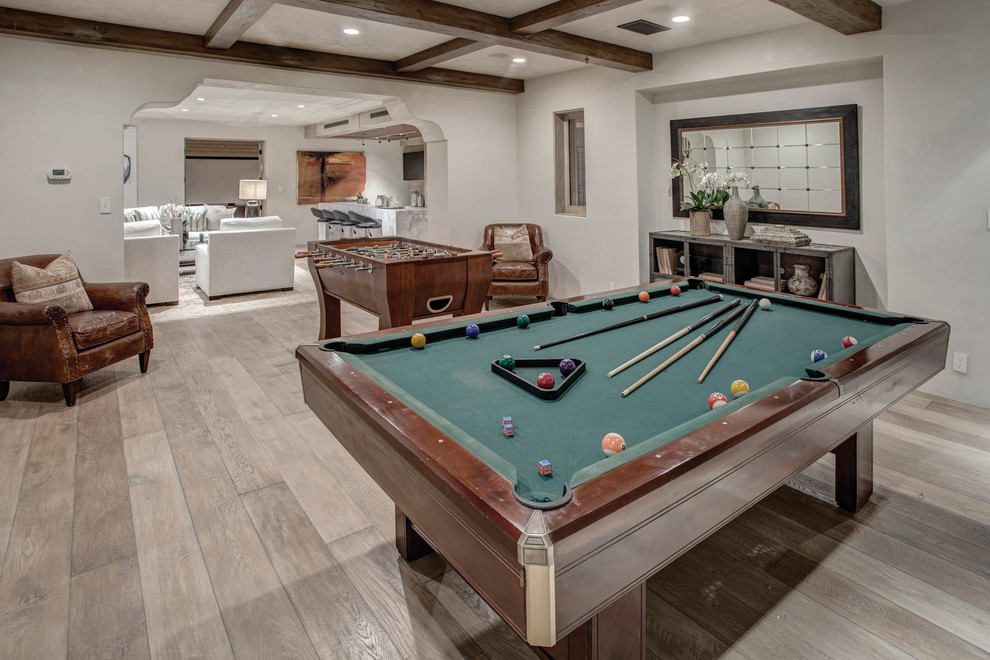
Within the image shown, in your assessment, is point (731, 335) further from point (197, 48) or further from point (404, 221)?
point (404, 221)

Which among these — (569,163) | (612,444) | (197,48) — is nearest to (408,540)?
(612,444)

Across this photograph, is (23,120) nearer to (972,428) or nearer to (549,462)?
(549,462)

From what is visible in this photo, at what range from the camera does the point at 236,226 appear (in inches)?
280

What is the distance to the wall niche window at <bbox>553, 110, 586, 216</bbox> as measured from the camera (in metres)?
6.40

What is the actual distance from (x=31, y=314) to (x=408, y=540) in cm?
285

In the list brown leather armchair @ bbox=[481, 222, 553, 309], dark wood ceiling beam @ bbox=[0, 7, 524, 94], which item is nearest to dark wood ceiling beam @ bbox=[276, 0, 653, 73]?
dark wood ceiling beam @ bbox=[0, 7, 524, 94]

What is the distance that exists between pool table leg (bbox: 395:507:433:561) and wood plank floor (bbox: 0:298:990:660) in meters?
0.04

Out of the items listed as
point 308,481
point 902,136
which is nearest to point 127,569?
point 308,481

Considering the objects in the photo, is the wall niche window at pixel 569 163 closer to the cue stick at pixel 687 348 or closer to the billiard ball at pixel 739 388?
the cue stick at pixel 687 348

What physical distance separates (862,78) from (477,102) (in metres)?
3.67

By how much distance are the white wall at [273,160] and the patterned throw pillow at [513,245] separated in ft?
22.1

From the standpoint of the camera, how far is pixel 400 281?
155 inches

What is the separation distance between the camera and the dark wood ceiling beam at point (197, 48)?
4.17 meters

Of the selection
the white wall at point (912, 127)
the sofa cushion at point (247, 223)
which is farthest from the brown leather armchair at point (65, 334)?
the white wall at point (912, 127)
